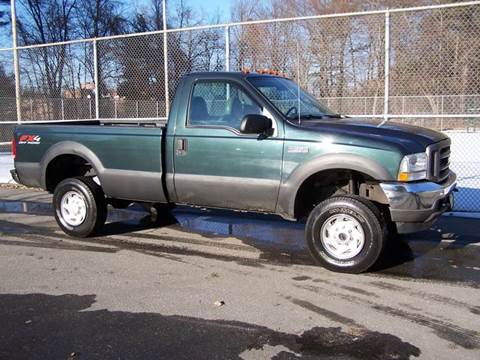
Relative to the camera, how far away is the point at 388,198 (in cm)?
536

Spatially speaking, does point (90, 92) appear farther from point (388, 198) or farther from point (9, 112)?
point (388, 198)

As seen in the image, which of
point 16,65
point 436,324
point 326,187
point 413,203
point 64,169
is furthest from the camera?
point 16,65

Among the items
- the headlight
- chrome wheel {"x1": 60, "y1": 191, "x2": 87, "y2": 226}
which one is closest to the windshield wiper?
the headlight

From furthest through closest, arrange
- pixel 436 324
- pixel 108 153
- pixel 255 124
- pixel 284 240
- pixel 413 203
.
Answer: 1. pixel 284 240
2. pixel 108 153
3. pixel 255 124
4. pixel 413 203
5. pixel 436 324

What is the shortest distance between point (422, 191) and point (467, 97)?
4.86 meters

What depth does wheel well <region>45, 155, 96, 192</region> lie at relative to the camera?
7449 millimetres

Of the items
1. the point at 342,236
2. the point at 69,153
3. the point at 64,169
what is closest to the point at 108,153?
the point at 69,153

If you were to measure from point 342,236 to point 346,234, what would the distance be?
48mm

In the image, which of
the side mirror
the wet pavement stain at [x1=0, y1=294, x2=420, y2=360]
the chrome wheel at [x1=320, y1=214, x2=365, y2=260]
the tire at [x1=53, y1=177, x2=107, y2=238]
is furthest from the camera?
the tire at [x1=53, y1=177, x2=107, y2=238]

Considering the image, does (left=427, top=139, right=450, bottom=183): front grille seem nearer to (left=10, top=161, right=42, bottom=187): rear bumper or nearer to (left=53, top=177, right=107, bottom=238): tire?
(left=53, top=177, right=107, bottom=238): tire

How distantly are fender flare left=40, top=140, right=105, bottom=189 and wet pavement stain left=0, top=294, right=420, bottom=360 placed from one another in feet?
8.93

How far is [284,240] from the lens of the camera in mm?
7090

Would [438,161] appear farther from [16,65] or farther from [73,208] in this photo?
[16,65]

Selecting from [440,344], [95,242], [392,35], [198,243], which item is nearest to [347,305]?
[440,344]
